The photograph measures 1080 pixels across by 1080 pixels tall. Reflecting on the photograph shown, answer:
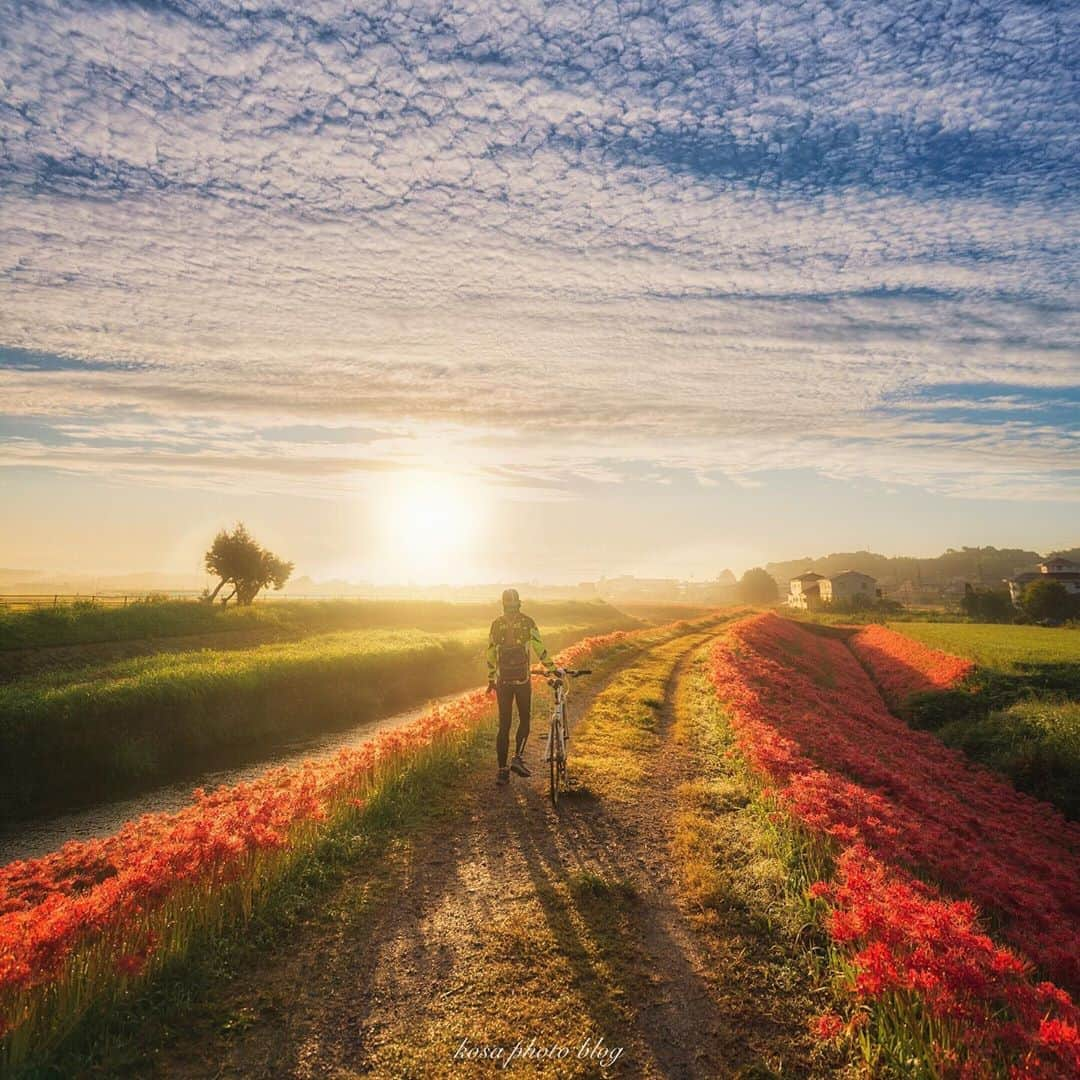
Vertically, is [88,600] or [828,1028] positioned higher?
[88,600]

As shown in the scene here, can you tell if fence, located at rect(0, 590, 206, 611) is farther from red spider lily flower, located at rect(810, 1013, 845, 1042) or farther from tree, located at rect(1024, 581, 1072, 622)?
tree, located at rect(1024, 581, 1072, 622)

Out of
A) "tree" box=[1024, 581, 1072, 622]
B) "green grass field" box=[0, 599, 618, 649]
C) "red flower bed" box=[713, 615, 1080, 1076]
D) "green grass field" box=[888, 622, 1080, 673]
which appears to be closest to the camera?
"red flower bed" box=[713, 615, 1080, 1076]

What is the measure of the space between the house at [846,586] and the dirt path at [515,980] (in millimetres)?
118736

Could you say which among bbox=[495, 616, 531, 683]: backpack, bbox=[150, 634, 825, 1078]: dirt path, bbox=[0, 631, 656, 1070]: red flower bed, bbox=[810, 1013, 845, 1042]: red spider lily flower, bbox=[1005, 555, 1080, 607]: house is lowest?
bbox=[150, 634, 825, 1078]: dirt path

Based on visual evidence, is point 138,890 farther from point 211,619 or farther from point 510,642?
point 211,619

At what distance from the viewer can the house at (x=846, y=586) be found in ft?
385

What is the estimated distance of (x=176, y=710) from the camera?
21.9 meters

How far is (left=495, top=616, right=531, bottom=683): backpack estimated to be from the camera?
12.2 metres

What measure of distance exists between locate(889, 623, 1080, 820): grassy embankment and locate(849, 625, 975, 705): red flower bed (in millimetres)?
901

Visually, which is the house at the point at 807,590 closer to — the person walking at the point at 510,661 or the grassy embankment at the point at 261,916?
the person walking at the point at 510,661

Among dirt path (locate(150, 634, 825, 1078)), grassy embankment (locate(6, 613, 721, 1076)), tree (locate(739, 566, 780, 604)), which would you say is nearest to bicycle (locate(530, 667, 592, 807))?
dirt path (locate(150, 634, 825, 1078))

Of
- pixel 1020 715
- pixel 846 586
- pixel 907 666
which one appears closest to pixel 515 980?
pixel 1020 715

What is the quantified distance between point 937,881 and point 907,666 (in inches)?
1264

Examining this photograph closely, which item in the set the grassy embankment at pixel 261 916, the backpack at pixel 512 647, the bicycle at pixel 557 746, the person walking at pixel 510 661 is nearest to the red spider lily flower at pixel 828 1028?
the grassy embankment at pixel 261 916
